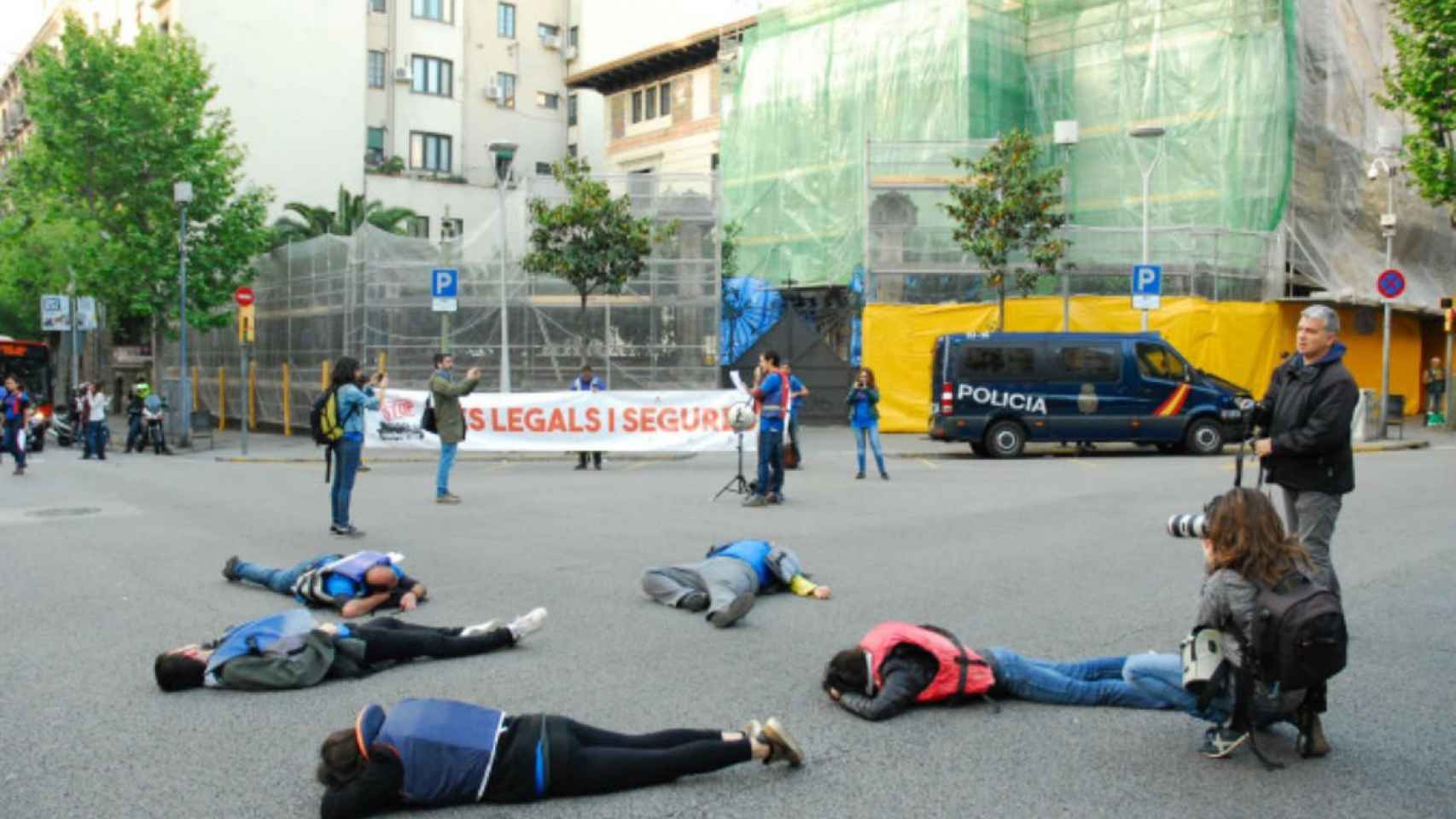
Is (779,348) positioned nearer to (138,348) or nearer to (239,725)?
(138,348)

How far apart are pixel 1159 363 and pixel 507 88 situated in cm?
3725

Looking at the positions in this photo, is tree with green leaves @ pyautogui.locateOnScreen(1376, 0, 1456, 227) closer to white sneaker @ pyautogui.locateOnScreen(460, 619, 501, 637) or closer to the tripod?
the tripod

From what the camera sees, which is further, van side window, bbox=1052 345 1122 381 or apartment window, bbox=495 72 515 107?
apartment window, bbox=495 72 515 107

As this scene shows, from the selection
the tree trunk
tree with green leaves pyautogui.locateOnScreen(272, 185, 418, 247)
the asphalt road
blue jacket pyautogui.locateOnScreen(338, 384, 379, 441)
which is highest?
tree with green leaves pyautogui.locateOnScreen(272, 185, 418, 247)

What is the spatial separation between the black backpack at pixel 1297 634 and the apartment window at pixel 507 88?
49.9 m

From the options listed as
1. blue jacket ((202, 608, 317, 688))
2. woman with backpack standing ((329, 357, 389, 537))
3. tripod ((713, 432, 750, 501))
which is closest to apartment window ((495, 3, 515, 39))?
tripod ((713, 432, 750, 501))

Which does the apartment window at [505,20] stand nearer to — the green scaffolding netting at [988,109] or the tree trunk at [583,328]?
the green scaffolding netting at [988,109]

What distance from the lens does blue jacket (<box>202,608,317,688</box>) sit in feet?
19.7

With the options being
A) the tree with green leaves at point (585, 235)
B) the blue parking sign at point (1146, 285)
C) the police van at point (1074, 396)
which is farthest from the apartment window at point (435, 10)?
the police van at point (1074, 396)

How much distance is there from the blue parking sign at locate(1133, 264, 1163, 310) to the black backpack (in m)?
19.9

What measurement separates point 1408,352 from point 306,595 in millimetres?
31912

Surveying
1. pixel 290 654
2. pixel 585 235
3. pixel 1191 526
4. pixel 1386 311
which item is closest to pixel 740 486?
pixel 290 654

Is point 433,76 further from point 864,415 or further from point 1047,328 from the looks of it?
point 864,415

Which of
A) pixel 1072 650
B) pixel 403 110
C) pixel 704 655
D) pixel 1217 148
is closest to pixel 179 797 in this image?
pixel 704 655
